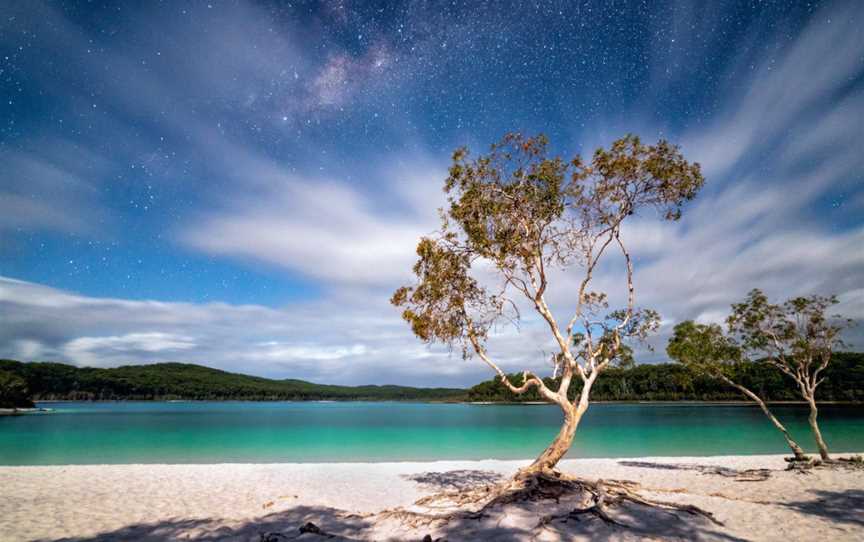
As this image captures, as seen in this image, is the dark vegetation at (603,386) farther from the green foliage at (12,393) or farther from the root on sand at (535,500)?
the root on sand at (535,500)

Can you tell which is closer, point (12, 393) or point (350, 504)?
point (350, 504)

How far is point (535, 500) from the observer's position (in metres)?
10.4

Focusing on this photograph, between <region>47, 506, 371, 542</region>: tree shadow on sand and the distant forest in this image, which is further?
the distant forest

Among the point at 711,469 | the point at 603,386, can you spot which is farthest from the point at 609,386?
the point at 711,469

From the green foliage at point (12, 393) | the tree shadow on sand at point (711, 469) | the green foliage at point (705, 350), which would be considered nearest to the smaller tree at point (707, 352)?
the green foliage at point (705, 350)

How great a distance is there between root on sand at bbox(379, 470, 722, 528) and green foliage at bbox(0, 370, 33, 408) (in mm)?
120233

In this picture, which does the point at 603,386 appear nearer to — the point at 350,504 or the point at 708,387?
the point at 708,387

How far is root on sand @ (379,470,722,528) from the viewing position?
9570 mm

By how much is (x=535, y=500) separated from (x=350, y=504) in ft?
21.0

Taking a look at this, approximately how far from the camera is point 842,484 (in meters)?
14.0

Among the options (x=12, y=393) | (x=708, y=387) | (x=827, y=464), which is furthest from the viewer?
(x=708, y=387)

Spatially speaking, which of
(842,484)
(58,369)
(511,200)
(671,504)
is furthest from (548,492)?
(58,369)

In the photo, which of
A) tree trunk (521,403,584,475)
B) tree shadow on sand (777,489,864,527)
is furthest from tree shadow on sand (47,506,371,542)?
tree shadow on sand (777,489,864,527)

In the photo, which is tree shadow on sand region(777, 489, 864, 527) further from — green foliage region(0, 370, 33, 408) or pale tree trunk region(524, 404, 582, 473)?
green foliage region(0, 370, 33, 408)
